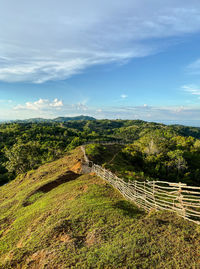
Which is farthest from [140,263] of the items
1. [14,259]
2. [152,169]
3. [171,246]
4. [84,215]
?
[152,169]

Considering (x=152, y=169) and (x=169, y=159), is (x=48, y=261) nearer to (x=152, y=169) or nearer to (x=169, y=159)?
(x=152, y=169)

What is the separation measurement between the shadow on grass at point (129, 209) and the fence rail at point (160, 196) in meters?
0.46

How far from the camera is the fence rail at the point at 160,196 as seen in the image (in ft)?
→ 26.8

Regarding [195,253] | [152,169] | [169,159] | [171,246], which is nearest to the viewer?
[195,253]

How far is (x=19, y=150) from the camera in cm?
4247

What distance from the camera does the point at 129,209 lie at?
10977mm

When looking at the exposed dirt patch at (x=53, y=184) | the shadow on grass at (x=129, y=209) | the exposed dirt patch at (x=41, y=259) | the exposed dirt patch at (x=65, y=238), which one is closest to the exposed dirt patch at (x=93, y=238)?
the exposed dirt patch at (x=65, y=238)

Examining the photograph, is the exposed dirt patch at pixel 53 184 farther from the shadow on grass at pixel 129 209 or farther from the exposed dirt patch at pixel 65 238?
the shadow on grass at pixel 129 209

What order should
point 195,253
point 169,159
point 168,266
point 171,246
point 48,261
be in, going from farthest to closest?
point 169,159
point 48,261
point 171,246
point 195,253
point 168,266

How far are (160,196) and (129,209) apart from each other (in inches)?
93.8

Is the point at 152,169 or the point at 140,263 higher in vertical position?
the point at 140,263

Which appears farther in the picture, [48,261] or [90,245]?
[90,245]

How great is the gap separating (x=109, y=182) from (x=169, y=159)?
1466 inches

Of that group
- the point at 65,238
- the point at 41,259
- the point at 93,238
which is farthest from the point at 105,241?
the point at 41,259
